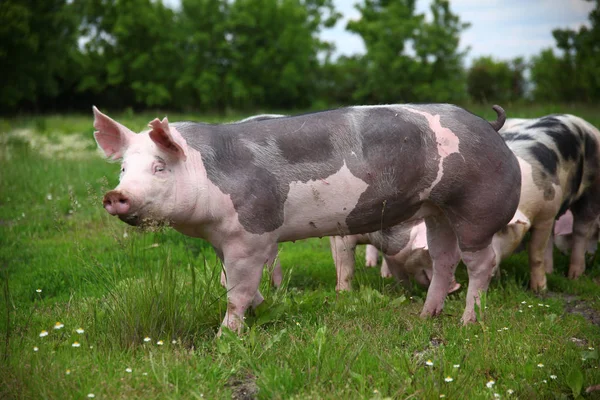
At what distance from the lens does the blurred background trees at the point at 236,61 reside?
1305 inches

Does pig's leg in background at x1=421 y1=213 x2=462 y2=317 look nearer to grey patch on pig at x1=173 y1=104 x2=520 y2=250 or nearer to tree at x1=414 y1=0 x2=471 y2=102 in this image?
grey patch on pig at x1=173 y1=104 x2=520 y2=250

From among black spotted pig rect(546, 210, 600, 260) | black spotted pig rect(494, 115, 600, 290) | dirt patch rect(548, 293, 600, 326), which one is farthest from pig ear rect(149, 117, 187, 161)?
black spotted pig rect(546, 210, 600, 260)

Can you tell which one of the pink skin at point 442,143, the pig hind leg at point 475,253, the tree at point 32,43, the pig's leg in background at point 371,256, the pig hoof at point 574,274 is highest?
the tree at point 32,43

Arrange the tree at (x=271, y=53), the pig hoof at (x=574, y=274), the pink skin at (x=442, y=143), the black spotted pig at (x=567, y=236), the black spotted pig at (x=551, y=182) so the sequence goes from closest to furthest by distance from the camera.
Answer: the pink skin at (x=442, y=143) → the black spotted pig at (x=551, y=182) → the pig hoof at (x=574, y=274) → the black spotted pig at (x=567, y=236) → the tree at (x=271, y=53)

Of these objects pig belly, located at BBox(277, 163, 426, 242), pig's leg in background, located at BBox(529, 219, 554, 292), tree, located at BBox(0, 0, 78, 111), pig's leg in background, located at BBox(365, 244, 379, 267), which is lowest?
pig's leg in background, located at BBox(365, 244, 379, 267)

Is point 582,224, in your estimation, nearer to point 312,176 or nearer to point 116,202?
point 312,176

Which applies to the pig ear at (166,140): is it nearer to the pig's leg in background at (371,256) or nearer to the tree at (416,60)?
the pig's leg in background at (371,256)

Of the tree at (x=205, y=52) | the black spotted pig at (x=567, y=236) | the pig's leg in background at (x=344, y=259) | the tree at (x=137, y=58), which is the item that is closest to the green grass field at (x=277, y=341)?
the pig's leg in background at (x=344, y=259)

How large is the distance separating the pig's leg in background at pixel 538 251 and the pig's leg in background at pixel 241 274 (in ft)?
10.0

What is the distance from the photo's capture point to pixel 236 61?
1518 inches

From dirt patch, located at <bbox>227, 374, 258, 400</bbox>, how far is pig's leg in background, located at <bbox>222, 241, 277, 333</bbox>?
1.88ft

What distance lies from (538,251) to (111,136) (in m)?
4.08

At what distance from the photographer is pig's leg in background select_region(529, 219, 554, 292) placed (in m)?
6.54

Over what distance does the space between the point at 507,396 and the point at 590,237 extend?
485 centimetres
